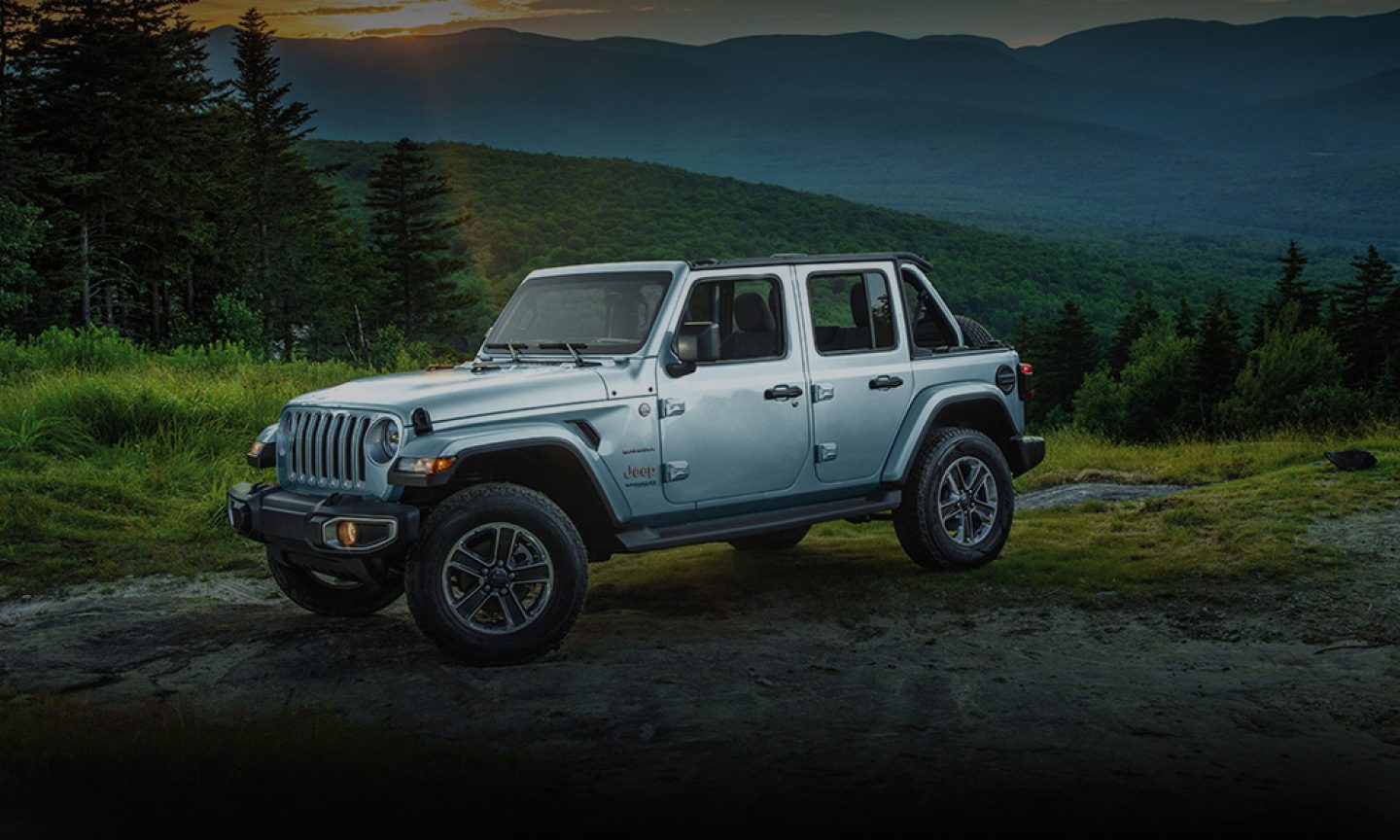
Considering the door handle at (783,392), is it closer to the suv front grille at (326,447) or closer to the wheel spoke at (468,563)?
the wheel spoke at (468,563)

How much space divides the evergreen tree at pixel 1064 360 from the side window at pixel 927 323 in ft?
306

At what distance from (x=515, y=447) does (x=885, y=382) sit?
2841 mm

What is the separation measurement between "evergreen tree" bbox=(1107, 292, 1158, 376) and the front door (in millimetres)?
92666


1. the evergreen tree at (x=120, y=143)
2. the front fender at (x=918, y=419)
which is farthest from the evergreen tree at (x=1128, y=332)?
Result: the front fender at (x=918, y=419)

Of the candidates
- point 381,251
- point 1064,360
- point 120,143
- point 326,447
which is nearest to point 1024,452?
point 326,447

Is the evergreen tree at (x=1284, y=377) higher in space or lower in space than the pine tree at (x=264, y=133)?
lower

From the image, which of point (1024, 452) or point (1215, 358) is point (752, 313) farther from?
point (1215, 358)

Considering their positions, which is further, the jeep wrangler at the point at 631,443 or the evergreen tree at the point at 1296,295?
the evergreen tree at the point at 1296,295

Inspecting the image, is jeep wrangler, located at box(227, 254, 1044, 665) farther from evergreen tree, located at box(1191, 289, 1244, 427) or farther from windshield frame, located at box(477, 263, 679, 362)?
evergreen tree, located at box(1191, 289, 1244, 427)

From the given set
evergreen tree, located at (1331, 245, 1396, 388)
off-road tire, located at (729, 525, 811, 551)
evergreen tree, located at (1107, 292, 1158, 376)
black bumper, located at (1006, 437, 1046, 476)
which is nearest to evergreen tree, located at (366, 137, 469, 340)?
evergreen tree, located at (1107, 292, 1158, 376)

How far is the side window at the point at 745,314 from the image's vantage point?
26.6ft

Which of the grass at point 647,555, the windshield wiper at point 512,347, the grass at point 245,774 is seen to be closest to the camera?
the grass at point 245,774

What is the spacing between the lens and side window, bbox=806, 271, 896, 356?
8.84 m

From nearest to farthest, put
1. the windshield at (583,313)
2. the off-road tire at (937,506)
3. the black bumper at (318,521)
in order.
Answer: the black bumper at (318,521), the windshield at (583,313), the off-road tire at (937,506)
